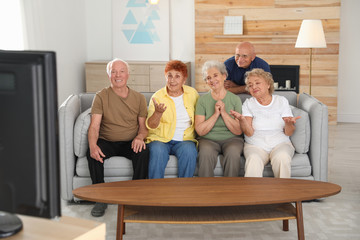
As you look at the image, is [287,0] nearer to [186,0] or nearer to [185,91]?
[186,0]

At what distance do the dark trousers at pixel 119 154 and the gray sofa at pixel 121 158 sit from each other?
0.19 ft

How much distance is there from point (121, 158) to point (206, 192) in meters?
1.10

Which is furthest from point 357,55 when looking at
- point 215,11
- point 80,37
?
point 80,37

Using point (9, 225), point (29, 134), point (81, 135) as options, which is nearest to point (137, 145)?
point (81, 135)

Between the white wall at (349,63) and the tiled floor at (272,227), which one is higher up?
the white wall at (349,63)

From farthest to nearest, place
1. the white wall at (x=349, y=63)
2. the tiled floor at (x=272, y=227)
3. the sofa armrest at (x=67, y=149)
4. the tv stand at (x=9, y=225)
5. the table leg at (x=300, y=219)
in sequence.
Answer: the white wall at (x=349, y=63), the sofa armrest at (x=67, y=149), the tiled floor at (x=272, y=227), the table leg at (x=300, y=219), the tv stand at (x=9, y=225)

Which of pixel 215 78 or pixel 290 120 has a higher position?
pixel 215 78

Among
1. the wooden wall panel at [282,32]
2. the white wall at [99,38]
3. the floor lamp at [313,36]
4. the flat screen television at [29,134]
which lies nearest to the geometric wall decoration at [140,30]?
the white wall at [99,38]

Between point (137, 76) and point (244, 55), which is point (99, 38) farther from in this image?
point (244, 55)

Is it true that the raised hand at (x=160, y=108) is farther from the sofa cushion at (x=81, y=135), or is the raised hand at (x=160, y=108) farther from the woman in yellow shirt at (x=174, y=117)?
the sofa cushion at (x=81, y=135)

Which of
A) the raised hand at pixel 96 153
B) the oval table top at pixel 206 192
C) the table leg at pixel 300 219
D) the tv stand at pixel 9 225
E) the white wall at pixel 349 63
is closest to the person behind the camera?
the tv stand at pixel 9 225

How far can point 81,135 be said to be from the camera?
3641 millimetres

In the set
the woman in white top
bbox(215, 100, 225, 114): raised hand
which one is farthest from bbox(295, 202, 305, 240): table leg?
bbox(215, 100, 225, 114): raised hand

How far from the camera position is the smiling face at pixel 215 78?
12.5 feet
